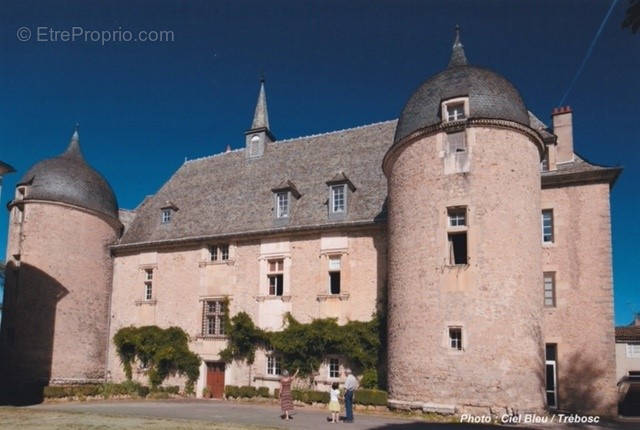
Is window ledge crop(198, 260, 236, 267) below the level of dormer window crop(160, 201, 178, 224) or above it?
below

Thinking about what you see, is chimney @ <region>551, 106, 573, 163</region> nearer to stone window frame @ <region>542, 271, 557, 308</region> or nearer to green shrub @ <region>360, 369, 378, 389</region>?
stone window frame @ <region>542, 271, 557, 308</region>

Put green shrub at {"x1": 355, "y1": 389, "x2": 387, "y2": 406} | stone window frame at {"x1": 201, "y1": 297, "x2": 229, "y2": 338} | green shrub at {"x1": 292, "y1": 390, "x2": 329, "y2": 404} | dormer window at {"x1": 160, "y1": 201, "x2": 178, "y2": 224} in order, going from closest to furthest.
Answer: green shrub at {"x1": 355, "y1": 389, "x2": 387, "y2": 406} < green shrub at {"x1": 292, "y1": 390, "x2": 329, "y2": 404} < stone window frame at {"x1": 201, "y1": 297, "x2": 229, "y2": 338} < dormer window at {"x1": 160, "y1": 201, "x2": 178, "y2": 224}

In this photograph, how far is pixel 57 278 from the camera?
81.0ft

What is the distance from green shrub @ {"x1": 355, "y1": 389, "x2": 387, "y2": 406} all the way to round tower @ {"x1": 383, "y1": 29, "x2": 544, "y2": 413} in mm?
781

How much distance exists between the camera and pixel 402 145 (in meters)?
18.4

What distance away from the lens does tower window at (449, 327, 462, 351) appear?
52.8 ft

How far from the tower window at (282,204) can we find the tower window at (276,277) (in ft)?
6.63

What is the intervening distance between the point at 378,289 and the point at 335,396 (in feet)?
20.4

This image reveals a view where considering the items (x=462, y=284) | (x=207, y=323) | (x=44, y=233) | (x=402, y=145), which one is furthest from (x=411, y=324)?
(x=44, y=233)

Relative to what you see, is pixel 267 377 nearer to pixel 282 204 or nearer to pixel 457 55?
pixel 282 204

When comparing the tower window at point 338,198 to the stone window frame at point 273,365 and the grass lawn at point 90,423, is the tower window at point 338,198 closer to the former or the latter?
the stone window frame at point 273,365

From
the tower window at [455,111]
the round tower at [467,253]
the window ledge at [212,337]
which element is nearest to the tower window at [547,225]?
the round tower at [467,253]

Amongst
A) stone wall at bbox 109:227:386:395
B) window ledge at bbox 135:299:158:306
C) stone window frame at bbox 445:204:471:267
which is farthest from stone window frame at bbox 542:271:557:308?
window ledge at bbox 135:299:158:306

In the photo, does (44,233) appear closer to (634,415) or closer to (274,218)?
(274,218)
